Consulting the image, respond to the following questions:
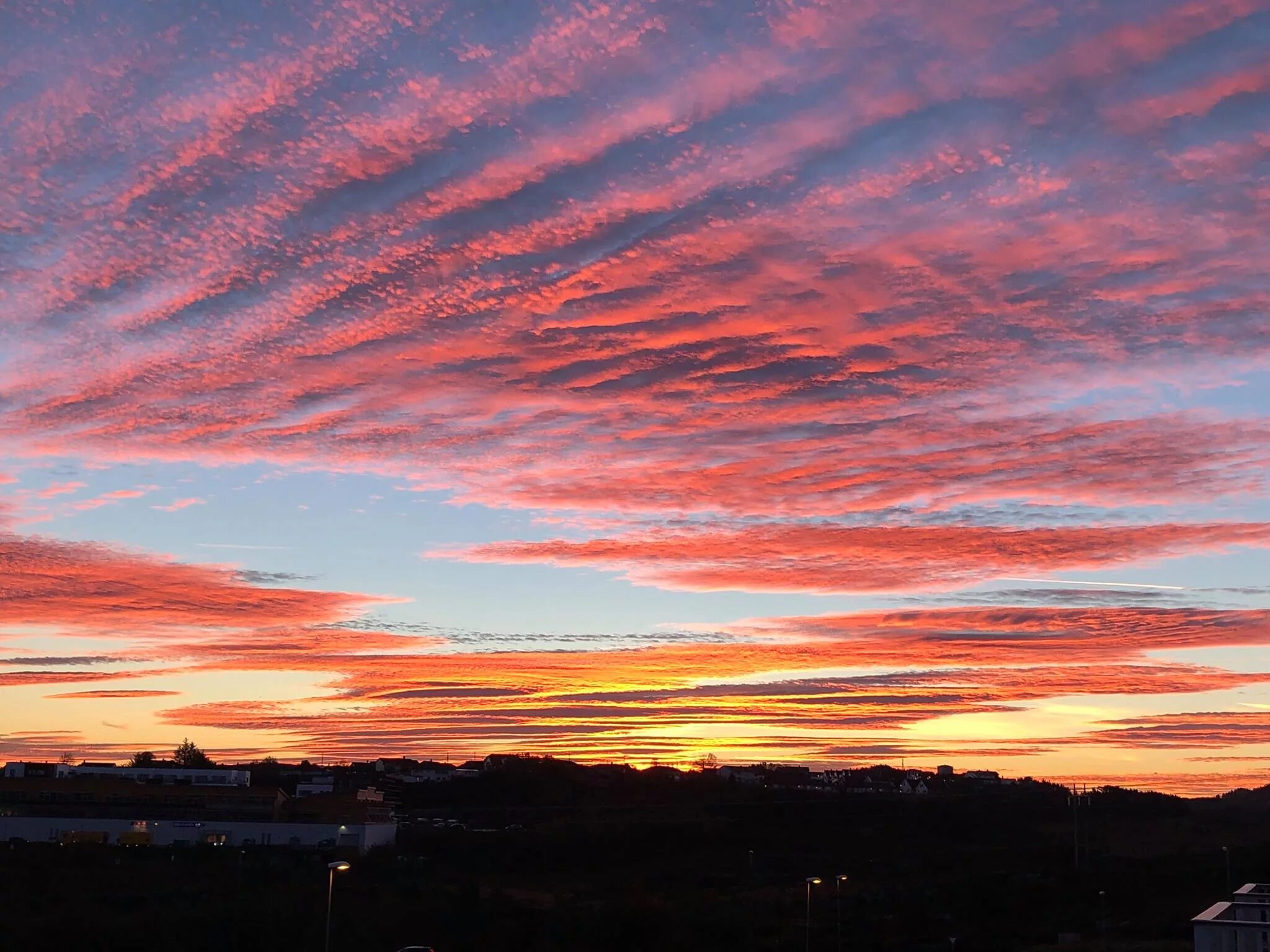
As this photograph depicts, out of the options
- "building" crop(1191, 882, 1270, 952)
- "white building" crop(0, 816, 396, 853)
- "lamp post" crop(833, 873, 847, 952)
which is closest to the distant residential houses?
"white building" crop(0, 816, 396, 853)

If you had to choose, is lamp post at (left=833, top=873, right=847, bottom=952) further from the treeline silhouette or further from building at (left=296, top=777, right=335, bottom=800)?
building at (left=296, top=777, right=335, bottom=800)

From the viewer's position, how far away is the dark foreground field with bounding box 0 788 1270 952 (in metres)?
59.7

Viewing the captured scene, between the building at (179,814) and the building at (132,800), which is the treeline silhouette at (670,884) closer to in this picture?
the building at (179,814)

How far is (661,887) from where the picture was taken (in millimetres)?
91188

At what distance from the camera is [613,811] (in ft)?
497

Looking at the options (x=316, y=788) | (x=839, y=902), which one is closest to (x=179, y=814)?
(x=316, y=788)

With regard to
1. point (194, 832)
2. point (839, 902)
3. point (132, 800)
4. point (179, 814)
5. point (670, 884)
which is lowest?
point (670, 884)

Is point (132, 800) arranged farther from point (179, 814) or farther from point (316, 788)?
point (316, 788)

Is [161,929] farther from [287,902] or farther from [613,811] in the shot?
[613,811]

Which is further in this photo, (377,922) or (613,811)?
(613,811)

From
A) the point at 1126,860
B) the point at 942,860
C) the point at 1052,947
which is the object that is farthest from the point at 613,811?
the point at 1052,947

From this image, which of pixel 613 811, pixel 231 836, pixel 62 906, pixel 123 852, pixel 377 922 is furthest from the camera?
pixel 613 811

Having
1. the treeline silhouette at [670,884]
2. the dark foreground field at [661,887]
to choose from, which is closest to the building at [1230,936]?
the dark foreground field at [661,887]

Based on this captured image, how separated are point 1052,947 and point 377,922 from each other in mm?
34009
